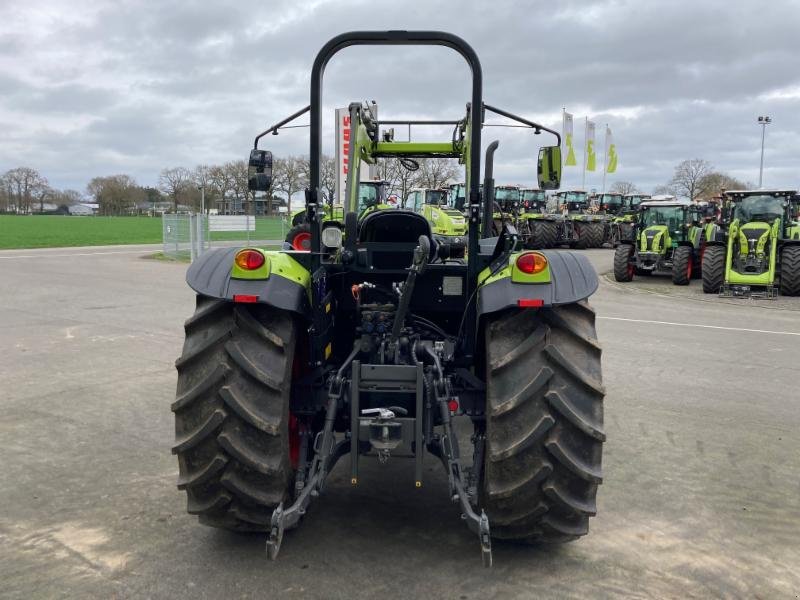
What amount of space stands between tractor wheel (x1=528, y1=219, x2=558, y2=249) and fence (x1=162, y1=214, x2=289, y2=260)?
39.0 feet

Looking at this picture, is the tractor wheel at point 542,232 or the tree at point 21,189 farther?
the tree at point 21,189

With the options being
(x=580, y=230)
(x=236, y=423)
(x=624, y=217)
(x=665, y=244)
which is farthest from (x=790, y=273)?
(x=580, y=230)

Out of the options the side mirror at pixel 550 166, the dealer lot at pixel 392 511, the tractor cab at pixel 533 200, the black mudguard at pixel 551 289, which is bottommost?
the dealer lot at pixel 392 511

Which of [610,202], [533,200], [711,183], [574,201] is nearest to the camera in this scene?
[533,200]

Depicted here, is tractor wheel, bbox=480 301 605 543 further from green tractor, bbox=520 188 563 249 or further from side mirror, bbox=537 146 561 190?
green tractor, bbox=520 188 563 249

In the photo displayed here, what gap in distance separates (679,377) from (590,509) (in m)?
4.89

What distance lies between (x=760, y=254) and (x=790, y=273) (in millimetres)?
860

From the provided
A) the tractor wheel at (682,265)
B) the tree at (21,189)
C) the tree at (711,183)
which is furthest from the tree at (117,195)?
the tractor wheel at (682,265)

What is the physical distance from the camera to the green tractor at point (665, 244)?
1906cm

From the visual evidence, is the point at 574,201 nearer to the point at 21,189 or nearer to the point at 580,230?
the point at 580,230

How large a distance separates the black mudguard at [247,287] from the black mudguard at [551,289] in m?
0.95

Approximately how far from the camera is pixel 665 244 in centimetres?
2073

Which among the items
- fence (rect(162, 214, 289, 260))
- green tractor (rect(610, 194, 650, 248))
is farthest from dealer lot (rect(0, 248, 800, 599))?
green tractor (rect(610, 194, 650, 248))

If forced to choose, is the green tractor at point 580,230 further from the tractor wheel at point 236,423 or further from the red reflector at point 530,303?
the tractor wheel at point 236,423
